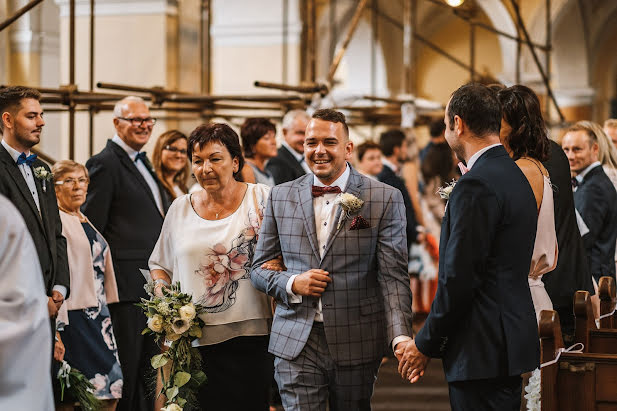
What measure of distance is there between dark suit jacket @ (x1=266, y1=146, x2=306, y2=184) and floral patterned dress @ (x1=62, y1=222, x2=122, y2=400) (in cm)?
206

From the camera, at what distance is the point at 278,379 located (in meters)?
4.56

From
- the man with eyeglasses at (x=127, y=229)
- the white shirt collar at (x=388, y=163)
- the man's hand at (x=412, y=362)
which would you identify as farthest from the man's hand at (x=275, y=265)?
the white shirt collar at (x=388, y=163)

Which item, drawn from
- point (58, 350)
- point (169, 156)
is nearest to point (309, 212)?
point (58, 350)

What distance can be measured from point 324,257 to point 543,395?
45.6 inches

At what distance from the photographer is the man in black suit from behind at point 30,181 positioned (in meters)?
5.38

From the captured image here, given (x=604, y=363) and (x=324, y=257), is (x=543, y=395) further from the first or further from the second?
(x=324, y=257)

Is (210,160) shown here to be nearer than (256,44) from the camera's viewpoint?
Yes

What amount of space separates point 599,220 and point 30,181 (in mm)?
3785

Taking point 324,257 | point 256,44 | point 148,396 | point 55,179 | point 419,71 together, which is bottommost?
point 148,396

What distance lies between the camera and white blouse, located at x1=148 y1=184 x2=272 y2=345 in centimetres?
488

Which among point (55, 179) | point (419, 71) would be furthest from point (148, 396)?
point (419, 71)

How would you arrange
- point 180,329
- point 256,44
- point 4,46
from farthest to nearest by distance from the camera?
point 4,46 → point 256,44 → point 180,329

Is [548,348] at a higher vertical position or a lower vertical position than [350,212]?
lower

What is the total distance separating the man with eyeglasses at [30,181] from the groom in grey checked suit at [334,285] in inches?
56.4
